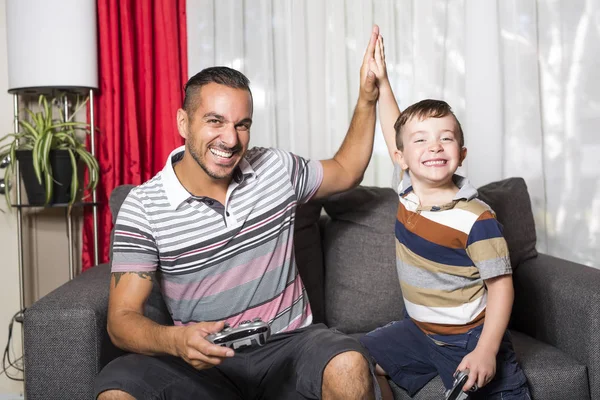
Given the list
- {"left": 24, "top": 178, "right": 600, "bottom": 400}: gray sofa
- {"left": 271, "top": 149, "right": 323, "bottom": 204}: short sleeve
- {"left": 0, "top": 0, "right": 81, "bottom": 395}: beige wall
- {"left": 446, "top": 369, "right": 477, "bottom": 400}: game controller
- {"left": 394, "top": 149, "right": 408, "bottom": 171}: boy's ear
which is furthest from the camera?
{"left": 0, "top": 0, "right": 81, "bottom": 395}: beige wall

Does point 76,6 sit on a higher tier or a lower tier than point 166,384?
higher

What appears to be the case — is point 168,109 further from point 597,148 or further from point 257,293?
point 597,148

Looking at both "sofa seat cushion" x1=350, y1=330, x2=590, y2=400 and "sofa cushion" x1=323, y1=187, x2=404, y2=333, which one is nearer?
"sofa seat cushion" x1=350, y1=330, x2=590, y2=400

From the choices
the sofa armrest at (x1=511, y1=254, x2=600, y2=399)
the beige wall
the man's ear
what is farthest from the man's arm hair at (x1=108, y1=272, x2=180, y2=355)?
the beige wall

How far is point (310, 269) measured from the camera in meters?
2.32

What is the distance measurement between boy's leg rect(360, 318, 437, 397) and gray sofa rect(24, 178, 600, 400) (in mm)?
33

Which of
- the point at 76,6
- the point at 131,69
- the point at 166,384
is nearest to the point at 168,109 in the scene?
the point at 131,69

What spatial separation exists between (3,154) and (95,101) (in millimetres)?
429

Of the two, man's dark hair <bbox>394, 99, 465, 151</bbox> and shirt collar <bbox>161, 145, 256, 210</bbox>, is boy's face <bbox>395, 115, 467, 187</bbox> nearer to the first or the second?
man's dark hair <bbox>394, 99, 465, 151</bbox>

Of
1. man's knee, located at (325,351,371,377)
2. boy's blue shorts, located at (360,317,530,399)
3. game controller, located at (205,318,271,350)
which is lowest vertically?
boy's blue shorts, located at (360,317,530,399)

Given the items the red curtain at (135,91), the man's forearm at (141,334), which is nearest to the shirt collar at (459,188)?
the man's forearm at (141,334)

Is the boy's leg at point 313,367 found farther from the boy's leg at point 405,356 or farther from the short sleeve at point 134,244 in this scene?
the short sleeve at point 134,244

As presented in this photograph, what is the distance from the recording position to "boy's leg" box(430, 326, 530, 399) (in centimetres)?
173

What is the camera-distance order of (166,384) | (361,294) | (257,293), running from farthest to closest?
(361,294), (257,293), (166,384)
